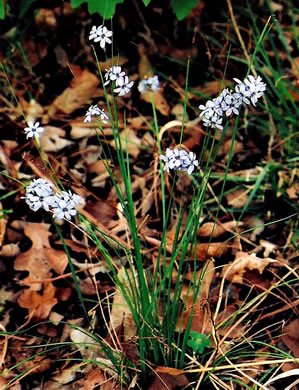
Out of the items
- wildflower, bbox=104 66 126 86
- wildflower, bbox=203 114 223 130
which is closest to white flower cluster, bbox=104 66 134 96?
wildflower, bbox=104 66 126 86

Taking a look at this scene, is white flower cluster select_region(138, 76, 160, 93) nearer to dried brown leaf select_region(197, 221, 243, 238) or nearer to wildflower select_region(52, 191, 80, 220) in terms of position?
wildflower select_region(52, 191, 80, 220)

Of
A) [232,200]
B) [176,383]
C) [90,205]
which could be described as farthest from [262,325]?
[90,205]

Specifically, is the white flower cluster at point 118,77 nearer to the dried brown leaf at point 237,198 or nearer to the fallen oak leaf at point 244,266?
the fallen oak leaf at point 244,266

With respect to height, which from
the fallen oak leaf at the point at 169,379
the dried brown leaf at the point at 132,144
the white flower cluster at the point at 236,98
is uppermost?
the white flower cluster at the point at 236,98

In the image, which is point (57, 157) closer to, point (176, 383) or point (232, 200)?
point (232, 200)

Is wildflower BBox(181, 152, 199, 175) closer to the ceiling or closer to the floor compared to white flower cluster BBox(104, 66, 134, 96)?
closer to the floor

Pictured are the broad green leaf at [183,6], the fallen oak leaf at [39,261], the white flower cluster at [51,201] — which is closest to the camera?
the white flower cluster at [51,201]

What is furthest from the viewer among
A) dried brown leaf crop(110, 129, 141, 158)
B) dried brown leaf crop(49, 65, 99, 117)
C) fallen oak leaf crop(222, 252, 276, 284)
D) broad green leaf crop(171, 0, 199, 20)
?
dried brown leaf crop(49, 65, 99, 117)

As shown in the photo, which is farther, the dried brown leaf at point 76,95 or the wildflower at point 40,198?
the dried brown leaf at point 76,95

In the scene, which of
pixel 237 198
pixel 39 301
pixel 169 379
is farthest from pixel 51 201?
pixel 237 198

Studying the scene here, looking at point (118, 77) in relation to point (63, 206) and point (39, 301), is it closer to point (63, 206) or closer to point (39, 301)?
point (63, 206)

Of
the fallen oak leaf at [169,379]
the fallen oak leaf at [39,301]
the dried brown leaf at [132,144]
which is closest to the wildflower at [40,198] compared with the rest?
the fallen oak leaf at [169,379]
